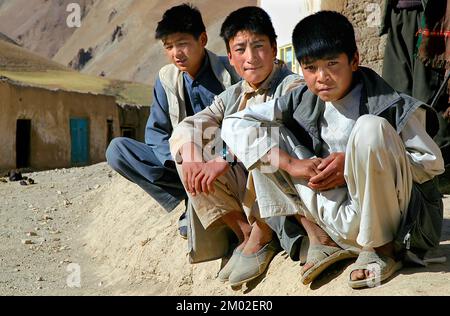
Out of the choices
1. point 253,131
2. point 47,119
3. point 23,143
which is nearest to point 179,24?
point 253,131

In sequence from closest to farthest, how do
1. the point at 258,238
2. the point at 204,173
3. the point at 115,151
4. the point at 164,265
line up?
the point at 204,173
the point at 258,238
the point at 115,151
the point at 164,265

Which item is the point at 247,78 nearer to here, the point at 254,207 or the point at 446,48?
the point at 254,207

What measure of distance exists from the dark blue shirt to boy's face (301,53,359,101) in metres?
1.14

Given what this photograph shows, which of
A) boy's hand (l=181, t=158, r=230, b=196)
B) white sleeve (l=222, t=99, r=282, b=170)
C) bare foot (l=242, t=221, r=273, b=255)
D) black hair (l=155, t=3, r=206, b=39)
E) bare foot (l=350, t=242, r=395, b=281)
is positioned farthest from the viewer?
black hair (l=155, t=3, r=206, b=39)

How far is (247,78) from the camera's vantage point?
11.3 ft

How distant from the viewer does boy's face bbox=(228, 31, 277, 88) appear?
3416 millimetres

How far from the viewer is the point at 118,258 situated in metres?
5.17

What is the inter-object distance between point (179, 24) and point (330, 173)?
1546 millimetres

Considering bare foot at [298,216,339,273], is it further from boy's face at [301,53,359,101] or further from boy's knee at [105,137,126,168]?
boy's knee at [105,137,126,168]

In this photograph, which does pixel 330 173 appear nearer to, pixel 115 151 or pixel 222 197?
pixel 222 197

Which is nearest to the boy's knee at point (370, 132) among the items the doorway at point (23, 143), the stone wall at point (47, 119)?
the stone wall at point (47, 119)

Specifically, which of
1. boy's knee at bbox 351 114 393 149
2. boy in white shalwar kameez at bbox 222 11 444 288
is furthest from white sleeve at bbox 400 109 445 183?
boy's knee at bbox 351 114 393 149

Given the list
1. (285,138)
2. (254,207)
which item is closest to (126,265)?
(254,207)

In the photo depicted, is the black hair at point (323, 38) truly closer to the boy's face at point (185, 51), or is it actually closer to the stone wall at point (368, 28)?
the boy's face at point (185, 51)
